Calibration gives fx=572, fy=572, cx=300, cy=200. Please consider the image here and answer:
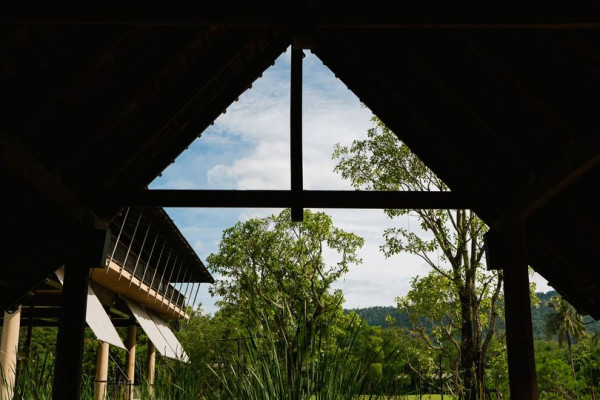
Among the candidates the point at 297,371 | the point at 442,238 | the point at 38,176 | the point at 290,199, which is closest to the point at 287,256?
the point at 442,238

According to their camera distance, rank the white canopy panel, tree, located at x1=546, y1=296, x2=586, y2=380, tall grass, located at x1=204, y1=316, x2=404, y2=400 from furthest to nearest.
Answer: tree, located at x1=546, y1=296, x2=586, y2=380 < the white canopy panel < tall grass, located at x1=204, y1=316, x2=404, y2=400

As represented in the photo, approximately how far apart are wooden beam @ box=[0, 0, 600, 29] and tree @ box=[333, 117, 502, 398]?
1059 centimetres

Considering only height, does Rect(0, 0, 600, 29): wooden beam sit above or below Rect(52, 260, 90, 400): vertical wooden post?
above

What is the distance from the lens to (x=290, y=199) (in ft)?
18.8

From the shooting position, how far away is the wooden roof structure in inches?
178

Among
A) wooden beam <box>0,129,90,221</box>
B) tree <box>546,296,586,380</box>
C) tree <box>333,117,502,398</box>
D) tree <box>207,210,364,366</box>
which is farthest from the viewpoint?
tree <box>546,296,586,380</box>

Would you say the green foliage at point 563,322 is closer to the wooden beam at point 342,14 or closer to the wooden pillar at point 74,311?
the wooden pillar at point 74,311

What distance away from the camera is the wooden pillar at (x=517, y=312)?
5.09 m

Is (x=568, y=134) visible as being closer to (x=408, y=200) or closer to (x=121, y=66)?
(x=408, y=200)

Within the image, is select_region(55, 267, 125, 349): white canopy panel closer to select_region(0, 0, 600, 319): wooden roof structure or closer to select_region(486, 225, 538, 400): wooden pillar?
select_region(0, 0, 600, 319): wooden roof structure

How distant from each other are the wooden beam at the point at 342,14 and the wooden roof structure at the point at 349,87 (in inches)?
2.2

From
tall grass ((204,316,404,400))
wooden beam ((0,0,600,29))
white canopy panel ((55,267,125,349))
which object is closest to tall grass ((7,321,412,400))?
tall grass ((204,316,404,400))

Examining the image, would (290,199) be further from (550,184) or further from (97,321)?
(97,321)

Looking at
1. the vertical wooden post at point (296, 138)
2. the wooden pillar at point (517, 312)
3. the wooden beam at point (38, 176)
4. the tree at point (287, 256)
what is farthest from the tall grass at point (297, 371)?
the tree at point (287, 256)
